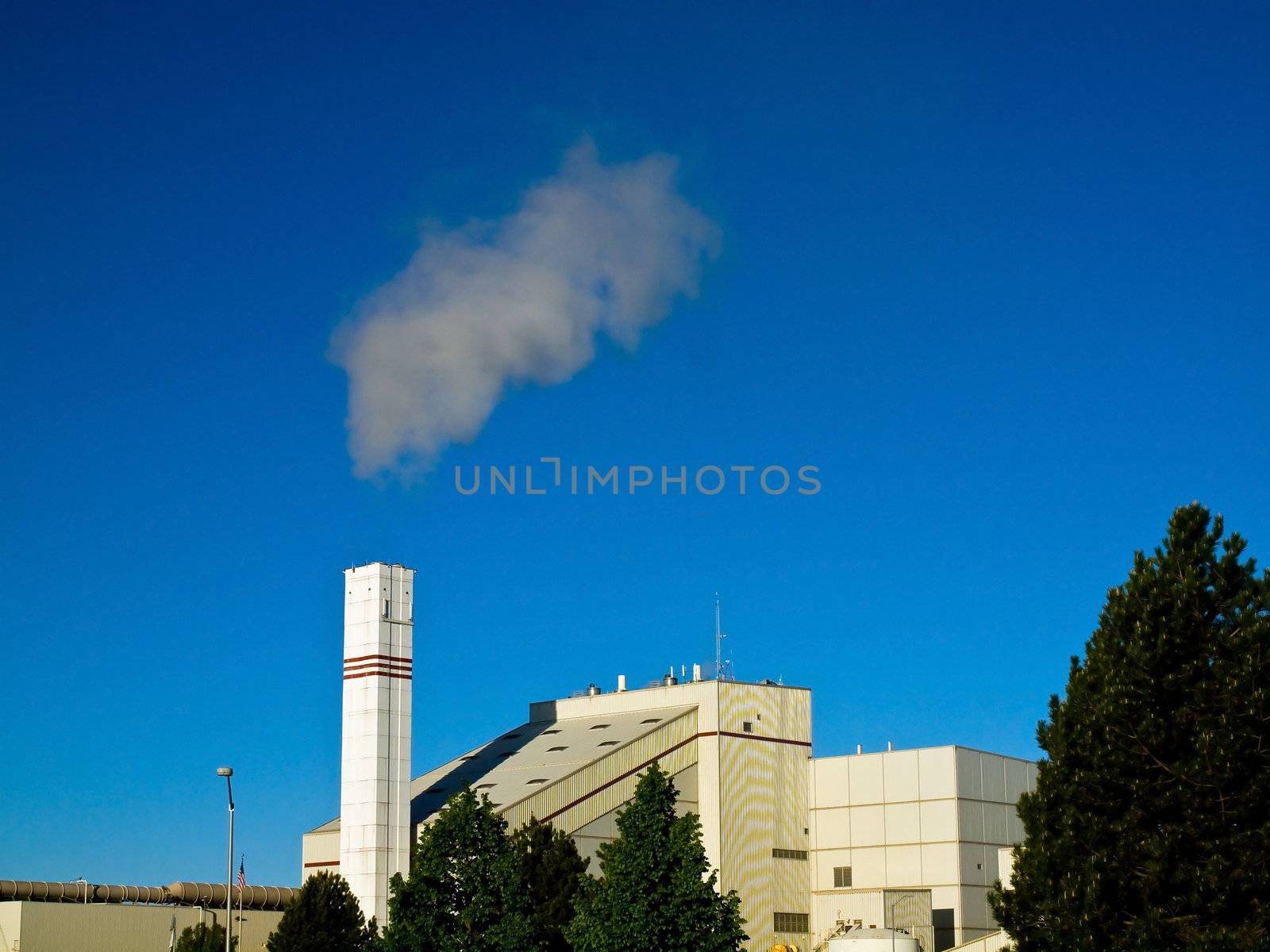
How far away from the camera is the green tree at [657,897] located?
4991 centimetres

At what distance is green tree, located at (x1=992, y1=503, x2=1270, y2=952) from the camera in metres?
31.4

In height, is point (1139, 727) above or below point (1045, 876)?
above

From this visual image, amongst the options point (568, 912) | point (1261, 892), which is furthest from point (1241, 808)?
point (568, 912)

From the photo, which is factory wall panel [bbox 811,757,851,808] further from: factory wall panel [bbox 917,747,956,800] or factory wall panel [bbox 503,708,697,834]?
factory wall panel [bbox 503,708,697,834]

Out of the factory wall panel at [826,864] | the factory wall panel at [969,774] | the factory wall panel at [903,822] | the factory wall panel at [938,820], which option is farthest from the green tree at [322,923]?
the factory wall panel at [969,774]

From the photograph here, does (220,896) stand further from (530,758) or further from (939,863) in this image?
(939,863)

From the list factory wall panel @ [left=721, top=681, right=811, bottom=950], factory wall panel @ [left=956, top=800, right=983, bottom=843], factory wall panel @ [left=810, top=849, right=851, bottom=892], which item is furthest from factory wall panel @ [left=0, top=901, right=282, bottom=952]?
factory wall panel @ [left=956, top=800, right=983, bottom=843]

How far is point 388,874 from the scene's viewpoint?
81.7m

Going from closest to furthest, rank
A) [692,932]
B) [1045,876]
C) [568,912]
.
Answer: [1045,876]
[692,932]
[568,912]

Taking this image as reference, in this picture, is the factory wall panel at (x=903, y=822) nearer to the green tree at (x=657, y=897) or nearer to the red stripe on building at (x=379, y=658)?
the red stripe on building at (x=379, y=658)

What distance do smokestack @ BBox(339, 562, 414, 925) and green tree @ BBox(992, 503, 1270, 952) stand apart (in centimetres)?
5351

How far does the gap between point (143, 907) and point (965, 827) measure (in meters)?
45.8

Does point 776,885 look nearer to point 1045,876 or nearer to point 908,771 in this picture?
point 908,771

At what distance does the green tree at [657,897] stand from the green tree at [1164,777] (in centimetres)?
1729
